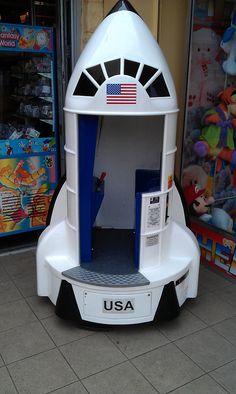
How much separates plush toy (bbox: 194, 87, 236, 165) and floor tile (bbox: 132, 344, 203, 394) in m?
1.89

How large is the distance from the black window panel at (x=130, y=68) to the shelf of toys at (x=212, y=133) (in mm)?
1482

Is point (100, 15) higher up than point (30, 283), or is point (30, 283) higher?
point (100, 15)

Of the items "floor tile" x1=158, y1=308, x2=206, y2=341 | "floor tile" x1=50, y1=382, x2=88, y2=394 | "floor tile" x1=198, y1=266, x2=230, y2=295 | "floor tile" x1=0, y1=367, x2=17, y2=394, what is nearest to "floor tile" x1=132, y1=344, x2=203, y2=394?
"floor tile" x1=158, y1=308, x2=206, y2=341

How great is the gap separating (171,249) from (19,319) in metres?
1.21

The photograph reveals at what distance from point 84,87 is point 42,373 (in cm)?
175

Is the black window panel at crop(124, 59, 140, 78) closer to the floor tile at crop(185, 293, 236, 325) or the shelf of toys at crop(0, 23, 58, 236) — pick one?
the shelf of toys at crop(0, 23, 58, 236)

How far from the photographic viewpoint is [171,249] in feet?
9.42

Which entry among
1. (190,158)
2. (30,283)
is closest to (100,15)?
(190,158)

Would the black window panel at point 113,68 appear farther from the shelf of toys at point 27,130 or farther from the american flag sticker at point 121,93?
the shelf of toys at point 27,130

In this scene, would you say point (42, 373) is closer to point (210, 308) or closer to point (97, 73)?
point (210, 308)

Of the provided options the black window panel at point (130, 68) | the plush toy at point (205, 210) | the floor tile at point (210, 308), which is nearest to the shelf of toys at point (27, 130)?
the plush toy at point (205, 210)

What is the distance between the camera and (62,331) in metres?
2.69

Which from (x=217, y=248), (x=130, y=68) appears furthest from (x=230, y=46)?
(x=217, y=248)

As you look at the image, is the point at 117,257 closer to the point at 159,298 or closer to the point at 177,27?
the point at 159,298
